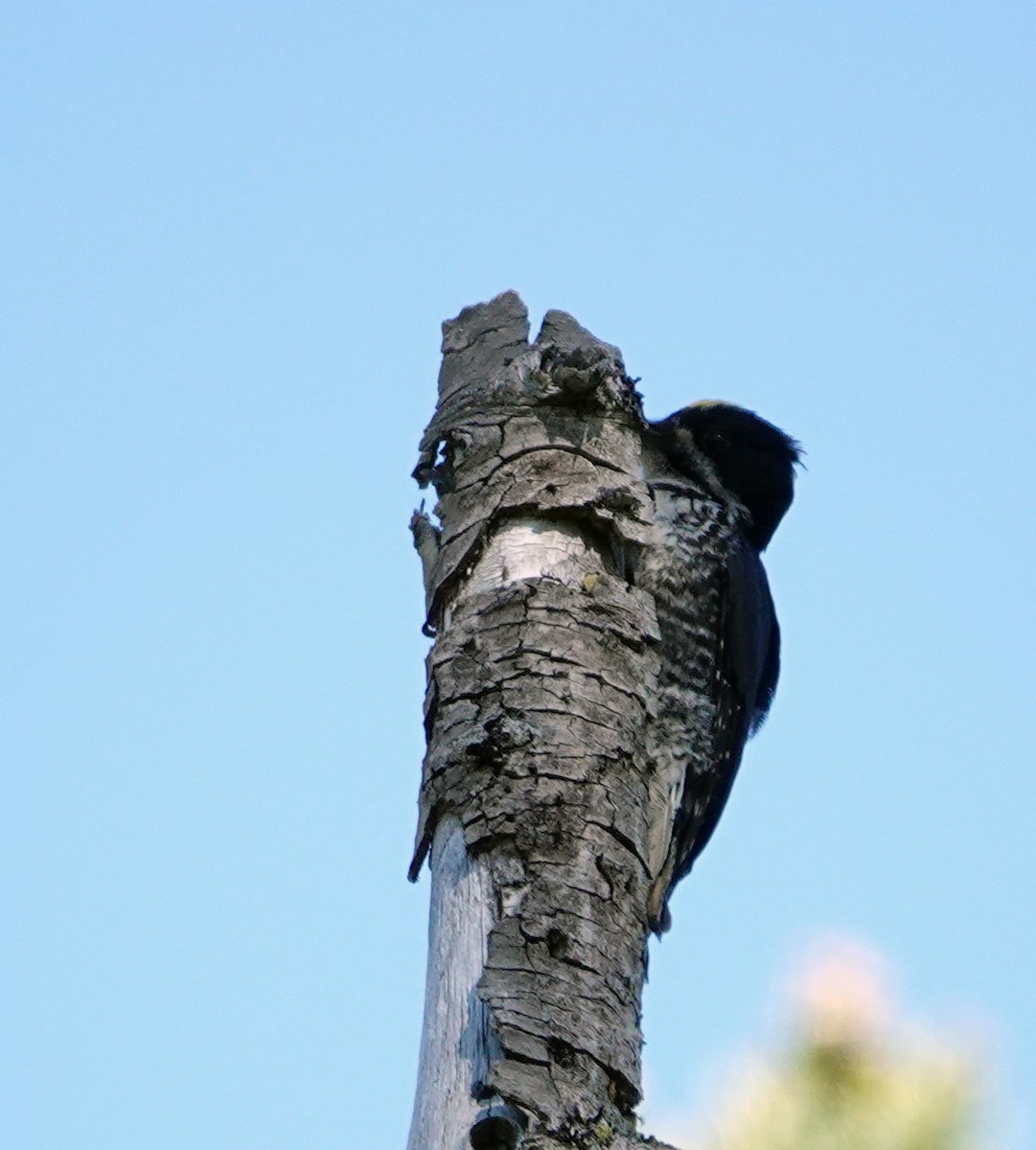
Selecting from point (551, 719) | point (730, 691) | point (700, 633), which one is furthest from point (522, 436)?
point (730, 691)

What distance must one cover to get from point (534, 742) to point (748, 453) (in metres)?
3.16

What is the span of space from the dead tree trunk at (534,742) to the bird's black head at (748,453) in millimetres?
1696

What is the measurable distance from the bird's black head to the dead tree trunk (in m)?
1.70

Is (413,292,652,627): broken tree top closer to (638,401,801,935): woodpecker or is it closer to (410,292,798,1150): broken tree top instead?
(410,292,798,1150): broken tree top

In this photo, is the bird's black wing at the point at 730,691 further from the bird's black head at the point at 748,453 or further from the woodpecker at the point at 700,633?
the bird's black head at the point at 748,453

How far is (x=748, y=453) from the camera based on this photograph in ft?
21.0

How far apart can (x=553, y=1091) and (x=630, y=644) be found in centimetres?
120

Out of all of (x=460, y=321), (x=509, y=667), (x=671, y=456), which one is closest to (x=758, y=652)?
(x=671, y=456)

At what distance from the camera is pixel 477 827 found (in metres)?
3.31

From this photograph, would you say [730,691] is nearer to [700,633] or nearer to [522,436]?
[700,633]

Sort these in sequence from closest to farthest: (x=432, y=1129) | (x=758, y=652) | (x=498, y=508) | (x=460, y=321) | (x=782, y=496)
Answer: (x=432, y=1129), (x=498, y=508), (x=460, y=321), (x=758, y=652), (x=782, y=496)

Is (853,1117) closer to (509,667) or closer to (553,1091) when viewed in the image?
(553,1091)

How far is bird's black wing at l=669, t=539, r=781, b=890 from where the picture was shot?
5.42 m

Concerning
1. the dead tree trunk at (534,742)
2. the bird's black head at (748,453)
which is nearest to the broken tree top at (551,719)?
the dead tree trunk at (534,742)
